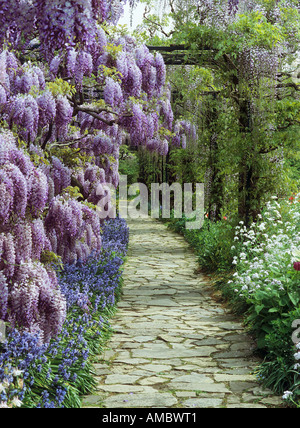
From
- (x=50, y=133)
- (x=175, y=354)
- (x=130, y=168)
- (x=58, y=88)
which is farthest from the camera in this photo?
(x=130, y=168)

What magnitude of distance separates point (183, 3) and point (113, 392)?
33.4 ft

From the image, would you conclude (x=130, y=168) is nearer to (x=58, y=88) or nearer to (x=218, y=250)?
(x=218, y=250)

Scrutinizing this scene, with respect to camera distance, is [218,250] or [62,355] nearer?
[62,355]

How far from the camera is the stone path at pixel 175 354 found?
3689 millimetres

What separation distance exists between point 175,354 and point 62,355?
1195mm

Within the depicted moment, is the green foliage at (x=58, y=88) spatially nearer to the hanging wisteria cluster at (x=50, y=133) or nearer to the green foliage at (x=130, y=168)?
the hanging wisteria cluster at (x=50, y=133)

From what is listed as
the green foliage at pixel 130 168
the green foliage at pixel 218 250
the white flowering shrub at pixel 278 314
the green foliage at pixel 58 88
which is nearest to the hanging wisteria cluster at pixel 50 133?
the green foliage at pixel 58 88

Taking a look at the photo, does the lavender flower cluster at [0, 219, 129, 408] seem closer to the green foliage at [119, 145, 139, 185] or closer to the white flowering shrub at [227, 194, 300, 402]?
the white flowering shrub at [227, 194, 300, 402]

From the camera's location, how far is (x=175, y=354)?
4.66 meters

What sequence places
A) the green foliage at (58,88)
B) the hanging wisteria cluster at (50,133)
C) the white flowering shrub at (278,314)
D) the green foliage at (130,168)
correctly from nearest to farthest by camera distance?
the hanging wisteria cluster at (50,133) < the white flowering shrub at (278,314) < the green foliage at (58,88) < the green foliage at (130,168)

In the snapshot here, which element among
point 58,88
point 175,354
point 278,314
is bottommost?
point 175,354

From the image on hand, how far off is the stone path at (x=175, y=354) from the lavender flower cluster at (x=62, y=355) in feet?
0.62

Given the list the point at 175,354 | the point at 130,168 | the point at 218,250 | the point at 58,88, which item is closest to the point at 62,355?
the point at 175,354
